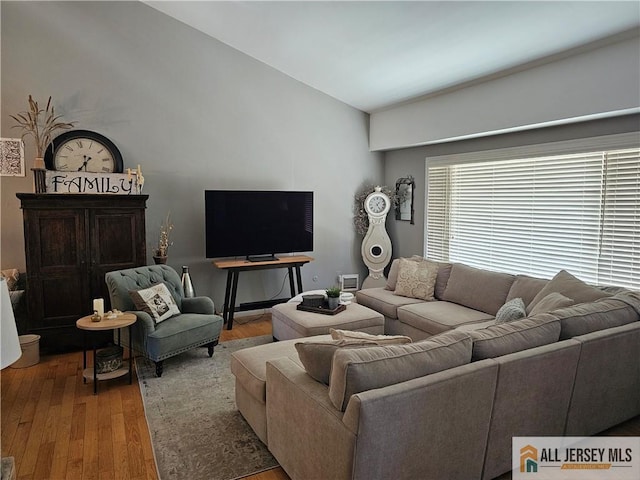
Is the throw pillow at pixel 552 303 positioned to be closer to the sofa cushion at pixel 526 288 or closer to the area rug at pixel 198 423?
the sofa cushion at pixel 526 288

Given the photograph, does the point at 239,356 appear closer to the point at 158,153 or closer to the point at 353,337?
the point at 353,337

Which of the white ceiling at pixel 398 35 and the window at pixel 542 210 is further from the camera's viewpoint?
the window at pixel 542 210

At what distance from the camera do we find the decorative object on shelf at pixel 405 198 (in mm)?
6219

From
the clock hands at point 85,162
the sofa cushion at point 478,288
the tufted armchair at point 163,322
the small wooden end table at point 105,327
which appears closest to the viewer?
the small wooden end table at point 105,327

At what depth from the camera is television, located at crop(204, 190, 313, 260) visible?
16.8 feet

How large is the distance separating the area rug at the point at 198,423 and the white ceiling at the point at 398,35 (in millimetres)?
3364

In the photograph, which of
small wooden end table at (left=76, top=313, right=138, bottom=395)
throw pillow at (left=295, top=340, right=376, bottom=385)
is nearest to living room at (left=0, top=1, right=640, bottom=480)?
small wooden end table at (left=76, top=313, right=138, bottom=395)

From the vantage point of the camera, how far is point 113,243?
4.39m

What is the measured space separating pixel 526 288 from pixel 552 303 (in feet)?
2.37

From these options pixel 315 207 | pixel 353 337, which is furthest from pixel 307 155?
pixel 353 337

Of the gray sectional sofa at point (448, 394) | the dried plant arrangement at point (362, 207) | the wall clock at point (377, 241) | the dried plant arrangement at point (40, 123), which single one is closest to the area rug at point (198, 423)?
the gray sectional sofa at point (448, 394)

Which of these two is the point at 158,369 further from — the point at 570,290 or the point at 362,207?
the point at 362,207

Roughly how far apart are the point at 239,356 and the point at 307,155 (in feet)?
12.1

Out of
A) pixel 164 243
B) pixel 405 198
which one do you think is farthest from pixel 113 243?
pixel 405 198
